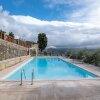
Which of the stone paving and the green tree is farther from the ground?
A: the green tree

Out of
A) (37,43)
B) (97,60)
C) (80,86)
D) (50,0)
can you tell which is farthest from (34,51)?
(80,86)

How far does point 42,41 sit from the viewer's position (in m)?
54.8

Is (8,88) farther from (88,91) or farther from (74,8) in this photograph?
(74,8)

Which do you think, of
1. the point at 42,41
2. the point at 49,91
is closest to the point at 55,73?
the point at 49,91

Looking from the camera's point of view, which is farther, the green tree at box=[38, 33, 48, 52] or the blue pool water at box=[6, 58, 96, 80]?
the green tree at box=[38, 33, 48, 52]

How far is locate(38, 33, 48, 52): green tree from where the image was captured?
5481cm

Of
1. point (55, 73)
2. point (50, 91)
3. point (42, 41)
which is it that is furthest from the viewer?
point (42, 41)

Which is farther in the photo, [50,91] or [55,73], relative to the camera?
[55,73]

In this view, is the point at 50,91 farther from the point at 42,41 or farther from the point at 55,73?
the point at 42,41

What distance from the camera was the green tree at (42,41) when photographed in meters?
54.8

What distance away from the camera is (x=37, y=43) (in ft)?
185

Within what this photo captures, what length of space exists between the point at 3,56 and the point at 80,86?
37.3 feet

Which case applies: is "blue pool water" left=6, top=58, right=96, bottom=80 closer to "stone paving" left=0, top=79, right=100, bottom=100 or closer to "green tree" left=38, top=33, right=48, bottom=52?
"stone paving" left=0, top=79, right=100, bottom=100

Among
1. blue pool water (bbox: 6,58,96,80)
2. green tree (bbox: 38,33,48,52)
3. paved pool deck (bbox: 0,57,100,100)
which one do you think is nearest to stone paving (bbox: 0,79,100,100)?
paved pool deck (bbox: 0,57,100,100)
